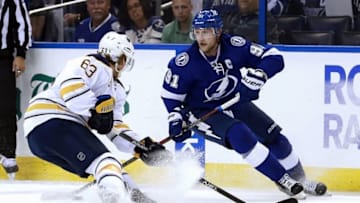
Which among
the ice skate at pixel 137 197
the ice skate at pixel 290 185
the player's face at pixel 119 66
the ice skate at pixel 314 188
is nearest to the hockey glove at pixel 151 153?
the ice skate at pixel 137 197

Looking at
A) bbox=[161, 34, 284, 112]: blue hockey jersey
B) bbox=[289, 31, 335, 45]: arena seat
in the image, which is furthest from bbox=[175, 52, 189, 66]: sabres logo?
bbox=[289, 31, 335, 45]: arena seat

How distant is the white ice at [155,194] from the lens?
228 inches

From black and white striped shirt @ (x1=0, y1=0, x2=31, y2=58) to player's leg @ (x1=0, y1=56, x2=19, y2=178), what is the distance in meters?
0.08

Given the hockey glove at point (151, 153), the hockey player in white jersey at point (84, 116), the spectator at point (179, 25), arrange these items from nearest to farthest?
the hockey player in white jersey at point (84, 116)
the hockey glove at point (151, 153)
the spectator at point (179, 25)

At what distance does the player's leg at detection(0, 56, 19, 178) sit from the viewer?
650 cm

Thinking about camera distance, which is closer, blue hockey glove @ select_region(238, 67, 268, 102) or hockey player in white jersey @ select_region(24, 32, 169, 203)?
hockey player in white jersey @ select_region(24, 32, 169, 203)

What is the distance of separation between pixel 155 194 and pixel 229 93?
65 centimetres

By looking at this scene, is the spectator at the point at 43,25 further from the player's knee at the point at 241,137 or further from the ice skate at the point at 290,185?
the ice skate at the point at 290,185

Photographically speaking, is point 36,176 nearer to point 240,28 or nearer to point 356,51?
point 240,28

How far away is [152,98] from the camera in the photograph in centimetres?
644

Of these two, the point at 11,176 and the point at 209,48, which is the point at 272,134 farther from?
the point at 11,176

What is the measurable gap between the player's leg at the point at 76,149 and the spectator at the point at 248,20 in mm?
1538

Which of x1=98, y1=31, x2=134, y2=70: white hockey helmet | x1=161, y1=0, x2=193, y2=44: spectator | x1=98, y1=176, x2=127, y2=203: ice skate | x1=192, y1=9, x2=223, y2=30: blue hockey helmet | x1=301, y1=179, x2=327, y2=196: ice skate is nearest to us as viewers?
x1=98, y1=176, x2=127, y2=203: ice skate

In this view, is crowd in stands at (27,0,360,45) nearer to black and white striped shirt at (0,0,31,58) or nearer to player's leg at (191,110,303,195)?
black and white striped shirt at (0,0,31,58)
